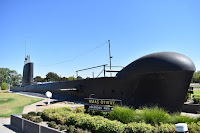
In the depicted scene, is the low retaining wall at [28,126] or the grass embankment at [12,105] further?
the grass embankment at [12,105]

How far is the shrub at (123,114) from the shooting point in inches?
280

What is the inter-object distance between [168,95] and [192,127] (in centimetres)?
230

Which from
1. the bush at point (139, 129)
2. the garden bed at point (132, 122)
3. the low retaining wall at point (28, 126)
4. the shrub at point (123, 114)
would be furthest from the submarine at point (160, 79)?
the low retaining wall at point (28, 126)

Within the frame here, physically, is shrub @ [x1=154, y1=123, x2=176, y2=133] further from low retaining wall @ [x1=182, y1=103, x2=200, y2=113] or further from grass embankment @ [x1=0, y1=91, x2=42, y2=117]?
grass embankment @ [x1=0, y1=91, x2=42, y2=117]

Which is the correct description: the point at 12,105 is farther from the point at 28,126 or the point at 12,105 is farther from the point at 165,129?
the point at 165,129

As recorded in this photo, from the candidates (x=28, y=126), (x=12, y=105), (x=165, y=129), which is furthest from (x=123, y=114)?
(x=12, y=105)

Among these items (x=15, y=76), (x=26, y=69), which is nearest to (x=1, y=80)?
(x=15, y=76)

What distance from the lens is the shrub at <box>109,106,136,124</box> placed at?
280 inches

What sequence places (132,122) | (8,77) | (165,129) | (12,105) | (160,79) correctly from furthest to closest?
(8,77) < (12,105) < (160,79) < (132,122) < (165,129)

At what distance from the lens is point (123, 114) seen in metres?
7.29

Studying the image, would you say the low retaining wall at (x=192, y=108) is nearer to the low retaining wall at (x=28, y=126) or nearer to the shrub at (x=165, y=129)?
the shrub at (x=165, y=129)

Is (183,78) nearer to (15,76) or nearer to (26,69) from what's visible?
(26,69)

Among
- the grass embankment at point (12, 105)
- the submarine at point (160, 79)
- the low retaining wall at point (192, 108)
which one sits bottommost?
the grass embankment at point (12, 105)

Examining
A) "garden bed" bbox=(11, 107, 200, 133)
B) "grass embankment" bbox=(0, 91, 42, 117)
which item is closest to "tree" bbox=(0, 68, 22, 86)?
"grass embankment" bbox=(0, 91, 42, 117)
